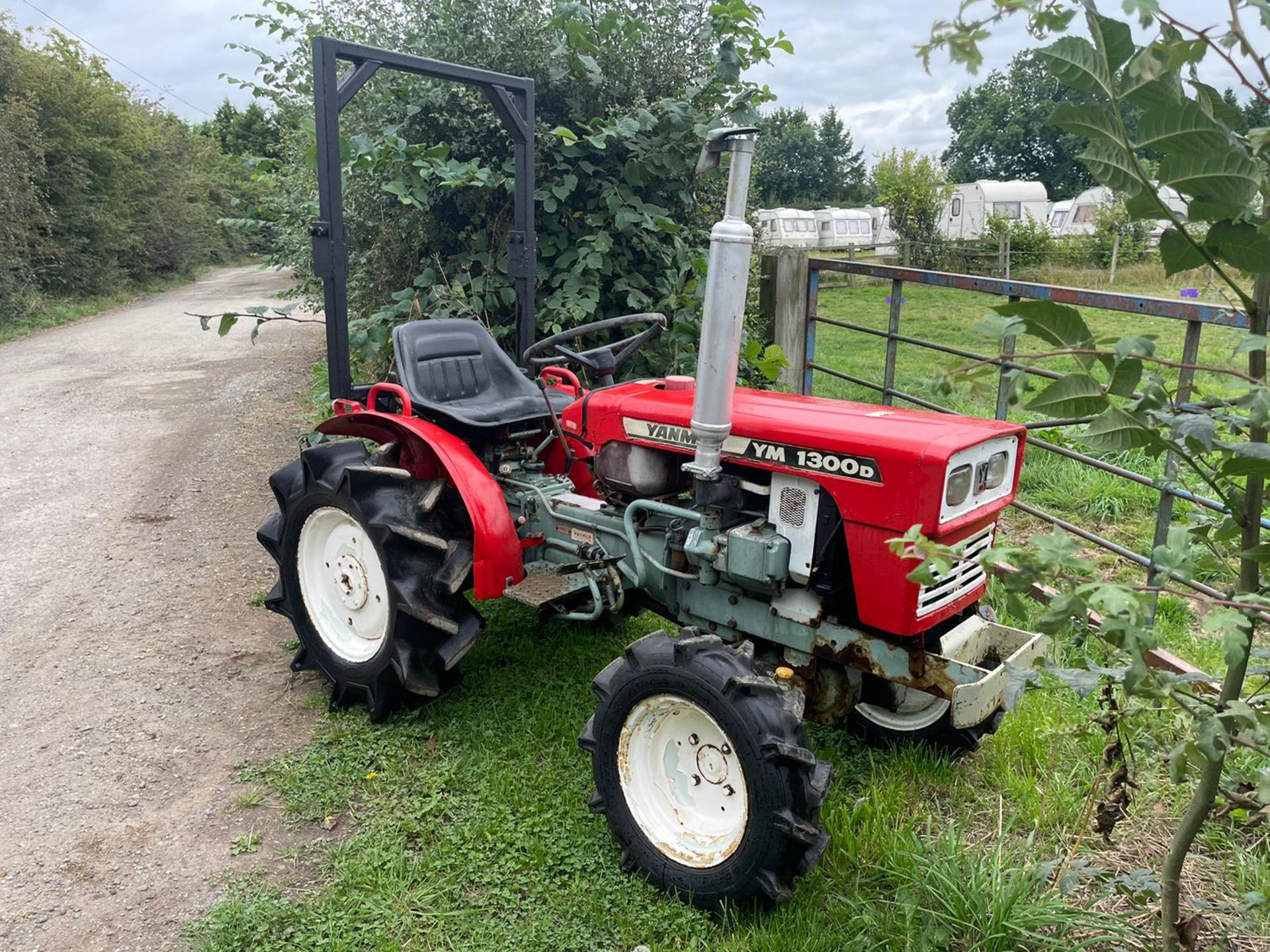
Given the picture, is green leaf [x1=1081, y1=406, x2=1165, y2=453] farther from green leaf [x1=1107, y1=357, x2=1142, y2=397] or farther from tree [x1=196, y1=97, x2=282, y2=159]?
tree [x1=196, y1=97, x2=282, y2=159]

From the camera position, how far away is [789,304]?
542 centimetres

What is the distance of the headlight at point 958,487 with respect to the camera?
93.0 inches

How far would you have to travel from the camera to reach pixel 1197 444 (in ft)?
4.72

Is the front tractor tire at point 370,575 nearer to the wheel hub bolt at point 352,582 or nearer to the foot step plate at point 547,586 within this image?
the wheel hub bolt at point 352,582

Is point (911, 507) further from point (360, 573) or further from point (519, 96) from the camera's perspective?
point (519, 96)

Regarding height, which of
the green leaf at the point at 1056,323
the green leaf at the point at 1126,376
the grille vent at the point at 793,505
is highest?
the green leaf at the point at 1056,323

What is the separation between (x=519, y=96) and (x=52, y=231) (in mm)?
15694

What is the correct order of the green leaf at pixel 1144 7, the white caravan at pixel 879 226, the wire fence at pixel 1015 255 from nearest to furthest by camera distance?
the green leaf at pixel 1144 7
the wire fence at pixel 1015 255
the white caravan at pixel 879 226

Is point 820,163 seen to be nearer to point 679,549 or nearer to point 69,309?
point 69,309

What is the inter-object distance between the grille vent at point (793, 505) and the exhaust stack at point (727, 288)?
0.35 meters

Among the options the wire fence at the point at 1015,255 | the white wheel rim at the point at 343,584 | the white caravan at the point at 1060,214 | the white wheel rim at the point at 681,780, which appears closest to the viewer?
the white wheel rim at the point at 681,780

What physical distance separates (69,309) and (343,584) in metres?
14.9

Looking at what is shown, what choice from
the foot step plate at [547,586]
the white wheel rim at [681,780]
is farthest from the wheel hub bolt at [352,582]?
the white wheel rim at [681,780]

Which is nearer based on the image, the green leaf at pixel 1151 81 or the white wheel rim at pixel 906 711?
the green leaf at pixel 1151 81
